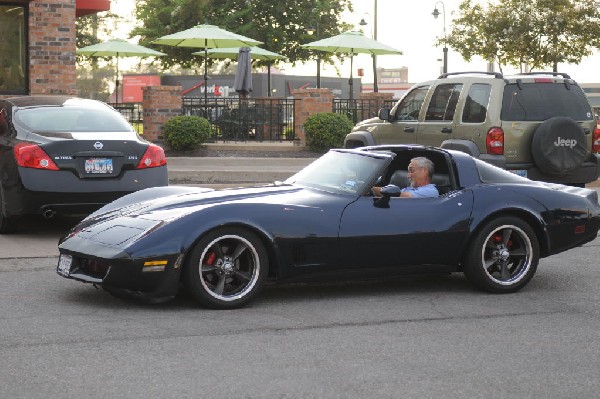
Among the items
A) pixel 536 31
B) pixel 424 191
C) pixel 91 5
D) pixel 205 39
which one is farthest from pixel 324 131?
pixel 536 31

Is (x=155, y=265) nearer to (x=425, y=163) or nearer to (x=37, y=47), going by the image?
(x=425, y=163)

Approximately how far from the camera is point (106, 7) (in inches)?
963

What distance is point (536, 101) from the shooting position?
48.7 feet

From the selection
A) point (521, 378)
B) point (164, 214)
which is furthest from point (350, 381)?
point (164, 214)

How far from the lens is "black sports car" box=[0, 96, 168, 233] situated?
38.6 feet

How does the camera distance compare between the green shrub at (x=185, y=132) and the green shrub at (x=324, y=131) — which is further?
the green shrub at (x=324, y=131)

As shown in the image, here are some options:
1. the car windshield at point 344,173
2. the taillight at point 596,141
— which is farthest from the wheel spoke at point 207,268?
the taillight at point 596,141

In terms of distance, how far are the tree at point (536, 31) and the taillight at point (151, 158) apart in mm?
31259

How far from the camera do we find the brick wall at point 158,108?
22.7 meters

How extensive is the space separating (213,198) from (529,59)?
36576 mm

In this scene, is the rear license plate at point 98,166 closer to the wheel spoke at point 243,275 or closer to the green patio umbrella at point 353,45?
the wheel spoke at point 243,275

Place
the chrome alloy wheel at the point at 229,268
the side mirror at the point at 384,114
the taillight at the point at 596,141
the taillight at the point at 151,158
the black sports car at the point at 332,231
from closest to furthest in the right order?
the black sports car at the point at 332,231
the chrome alloy wheel at the point at 229,268
the taillight at the point at 151,158
the taillight at the point at 596,141
the side mirror at the point at 384,114

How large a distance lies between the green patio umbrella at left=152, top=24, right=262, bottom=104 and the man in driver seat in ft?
65.2

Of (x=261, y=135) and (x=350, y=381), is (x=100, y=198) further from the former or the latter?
(x=261, y=135)
